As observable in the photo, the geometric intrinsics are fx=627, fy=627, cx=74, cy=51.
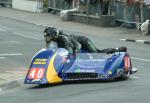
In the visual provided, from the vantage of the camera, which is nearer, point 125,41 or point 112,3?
point 125,41

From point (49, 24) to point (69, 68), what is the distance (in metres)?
24.8

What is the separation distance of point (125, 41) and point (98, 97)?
17.1 meters

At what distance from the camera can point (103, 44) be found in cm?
2617

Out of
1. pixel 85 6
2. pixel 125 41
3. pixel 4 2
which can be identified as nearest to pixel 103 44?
pixel 125 41

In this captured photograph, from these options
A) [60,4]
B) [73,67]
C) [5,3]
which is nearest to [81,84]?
[73,67]

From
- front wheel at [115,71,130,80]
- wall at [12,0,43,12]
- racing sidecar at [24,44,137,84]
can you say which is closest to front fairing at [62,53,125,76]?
racing sidecar at [24,44,137,84]

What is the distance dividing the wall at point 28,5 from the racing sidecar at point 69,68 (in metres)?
35.0

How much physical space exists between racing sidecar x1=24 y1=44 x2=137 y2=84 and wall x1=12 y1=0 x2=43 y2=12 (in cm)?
3500

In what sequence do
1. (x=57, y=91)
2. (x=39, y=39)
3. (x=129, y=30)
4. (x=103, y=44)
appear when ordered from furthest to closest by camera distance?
1. (x=129, y=30)
2. (x=39, y=39)
3. (x=103, y=44)
4. (x=57, y=91)

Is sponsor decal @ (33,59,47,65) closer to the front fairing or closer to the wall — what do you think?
the front fairing

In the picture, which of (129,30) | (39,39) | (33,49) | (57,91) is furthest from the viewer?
(129,30)

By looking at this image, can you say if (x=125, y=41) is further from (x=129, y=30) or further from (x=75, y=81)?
(x=75, y=81)

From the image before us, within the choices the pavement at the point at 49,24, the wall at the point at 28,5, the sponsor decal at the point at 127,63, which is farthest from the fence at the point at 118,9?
the sponsor decal at the point at 127,63

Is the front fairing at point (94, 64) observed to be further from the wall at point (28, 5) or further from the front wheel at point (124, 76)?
the wall at point (28, 5)
